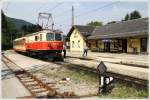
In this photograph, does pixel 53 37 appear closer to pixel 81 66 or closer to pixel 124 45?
pixel 81 66

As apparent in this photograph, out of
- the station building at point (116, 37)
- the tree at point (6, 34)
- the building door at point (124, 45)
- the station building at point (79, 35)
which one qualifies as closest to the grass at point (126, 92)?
the station building at point (116, 37)

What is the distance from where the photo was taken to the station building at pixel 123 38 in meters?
36.4

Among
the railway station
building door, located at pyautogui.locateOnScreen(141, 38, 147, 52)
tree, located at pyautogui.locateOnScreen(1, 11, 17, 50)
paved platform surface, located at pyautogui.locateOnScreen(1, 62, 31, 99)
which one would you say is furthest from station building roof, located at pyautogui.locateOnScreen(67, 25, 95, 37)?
paved platform surface, located at pyautogui.locateOnScreen(1, 62, 31, 99)

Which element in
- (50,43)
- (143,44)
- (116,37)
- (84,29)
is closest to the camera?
(50,43)

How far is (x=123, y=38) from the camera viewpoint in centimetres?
4019

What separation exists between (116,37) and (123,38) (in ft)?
3.12

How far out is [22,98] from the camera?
378 inches

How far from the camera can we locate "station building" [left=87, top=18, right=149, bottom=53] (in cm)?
3644

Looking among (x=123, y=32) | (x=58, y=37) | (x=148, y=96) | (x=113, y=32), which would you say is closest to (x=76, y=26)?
(x=113, y=32)

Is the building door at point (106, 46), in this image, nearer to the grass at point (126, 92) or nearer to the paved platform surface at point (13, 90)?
the paved platform surface at point (13, 90)

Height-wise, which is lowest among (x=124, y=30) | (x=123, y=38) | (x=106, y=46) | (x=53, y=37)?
(x=106, y=46)

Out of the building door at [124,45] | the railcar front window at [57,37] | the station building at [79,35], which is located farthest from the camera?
the station building at [79,35]

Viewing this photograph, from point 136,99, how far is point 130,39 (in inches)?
1188

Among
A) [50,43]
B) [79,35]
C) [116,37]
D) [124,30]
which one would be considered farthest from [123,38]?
[50,43]
